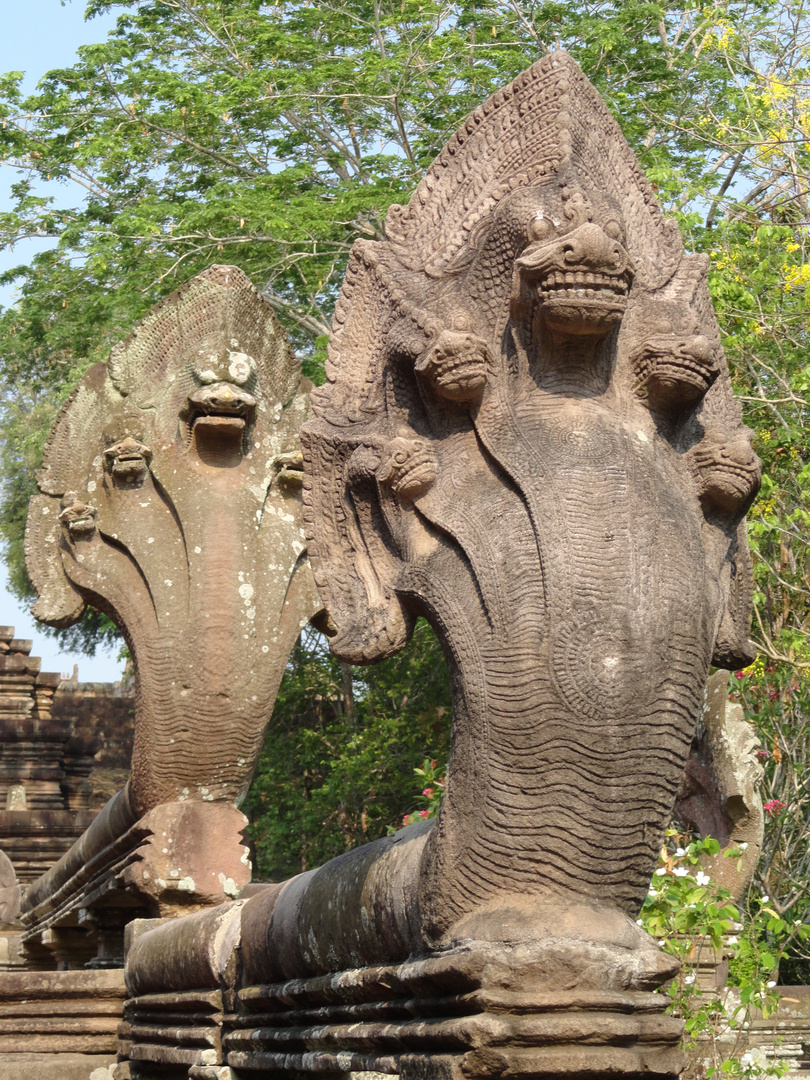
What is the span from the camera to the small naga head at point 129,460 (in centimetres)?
432

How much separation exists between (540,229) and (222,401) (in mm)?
2191

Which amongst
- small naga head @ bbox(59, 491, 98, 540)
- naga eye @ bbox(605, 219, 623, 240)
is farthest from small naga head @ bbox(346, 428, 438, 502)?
small naga head @ bbox(59, 491, 98, 540)

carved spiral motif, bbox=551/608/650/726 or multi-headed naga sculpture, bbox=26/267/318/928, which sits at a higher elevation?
multi-headed naga sculpture, bbox=26/267/318/928

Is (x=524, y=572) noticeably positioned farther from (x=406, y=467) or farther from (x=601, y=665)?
(x=406, y=467)

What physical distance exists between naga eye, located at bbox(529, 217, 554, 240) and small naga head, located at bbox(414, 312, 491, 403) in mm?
192

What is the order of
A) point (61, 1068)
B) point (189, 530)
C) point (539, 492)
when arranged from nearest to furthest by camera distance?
point (539, 492)
point (61, 1068)
point (189, 530)

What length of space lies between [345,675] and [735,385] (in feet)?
17.4

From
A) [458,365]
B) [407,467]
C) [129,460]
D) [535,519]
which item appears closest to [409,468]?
[407,467]

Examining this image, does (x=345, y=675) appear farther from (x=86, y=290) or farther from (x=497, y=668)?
(x=497, y=668)

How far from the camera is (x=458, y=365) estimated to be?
7.36 feet

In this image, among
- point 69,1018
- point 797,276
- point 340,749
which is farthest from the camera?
point 340,749

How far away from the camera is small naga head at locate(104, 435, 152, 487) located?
4.32 metres

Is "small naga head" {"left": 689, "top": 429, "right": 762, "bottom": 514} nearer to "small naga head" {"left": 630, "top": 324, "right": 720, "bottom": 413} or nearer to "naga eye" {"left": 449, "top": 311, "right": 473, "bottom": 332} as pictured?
"small naga head" {"left": 630, "top": 324, "right": 720, "bottom": 413}

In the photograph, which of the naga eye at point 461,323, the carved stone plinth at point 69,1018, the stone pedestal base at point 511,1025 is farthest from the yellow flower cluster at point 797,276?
the stone pedestal base at point 511,1025
